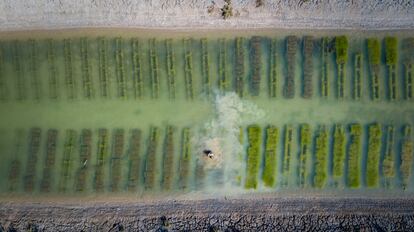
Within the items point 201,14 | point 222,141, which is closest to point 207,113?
point 222,141

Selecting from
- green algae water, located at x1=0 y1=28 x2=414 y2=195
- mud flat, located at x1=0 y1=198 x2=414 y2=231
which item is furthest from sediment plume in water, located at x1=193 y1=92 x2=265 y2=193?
mud flat, located at x1=0 y1=198 x2=414 y2=231

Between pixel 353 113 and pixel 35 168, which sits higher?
pixel 353 113

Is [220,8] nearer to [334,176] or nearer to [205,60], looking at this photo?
[205,60]

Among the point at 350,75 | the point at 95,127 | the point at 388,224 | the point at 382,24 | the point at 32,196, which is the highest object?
the point at 382,24

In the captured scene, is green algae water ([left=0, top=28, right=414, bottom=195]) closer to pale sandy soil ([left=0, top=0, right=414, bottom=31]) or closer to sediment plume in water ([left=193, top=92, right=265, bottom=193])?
sediment plume in water ([left=193, top=92, right=265, bottom=193])

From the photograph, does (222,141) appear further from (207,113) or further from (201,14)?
(201,14)

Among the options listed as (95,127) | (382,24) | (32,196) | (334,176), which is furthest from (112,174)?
(382,24)
